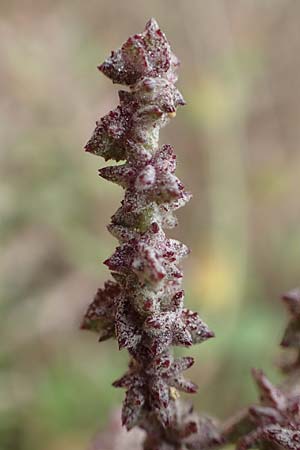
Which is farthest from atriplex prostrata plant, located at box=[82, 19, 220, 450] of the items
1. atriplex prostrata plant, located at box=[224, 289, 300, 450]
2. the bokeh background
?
the bokeh background

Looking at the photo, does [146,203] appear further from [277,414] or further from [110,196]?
[110,196]

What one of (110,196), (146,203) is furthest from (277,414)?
(110,196)

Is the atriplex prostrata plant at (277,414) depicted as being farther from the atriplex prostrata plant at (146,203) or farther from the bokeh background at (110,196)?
the bokeh background at (110,196)

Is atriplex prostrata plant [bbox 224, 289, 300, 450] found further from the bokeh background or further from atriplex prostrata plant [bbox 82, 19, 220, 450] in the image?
the bokeh background

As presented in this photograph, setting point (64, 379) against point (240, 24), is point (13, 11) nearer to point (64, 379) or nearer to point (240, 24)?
point (240, 24)

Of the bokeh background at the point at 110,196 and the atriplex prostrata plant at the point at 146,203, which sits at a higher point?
the bokeh background at the point at 110,196

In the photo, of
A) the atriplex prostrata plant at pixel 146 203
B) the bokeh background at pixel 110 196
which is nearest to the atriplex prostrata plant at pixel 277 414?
the atriplex prostrata plant at pixel 146 203
